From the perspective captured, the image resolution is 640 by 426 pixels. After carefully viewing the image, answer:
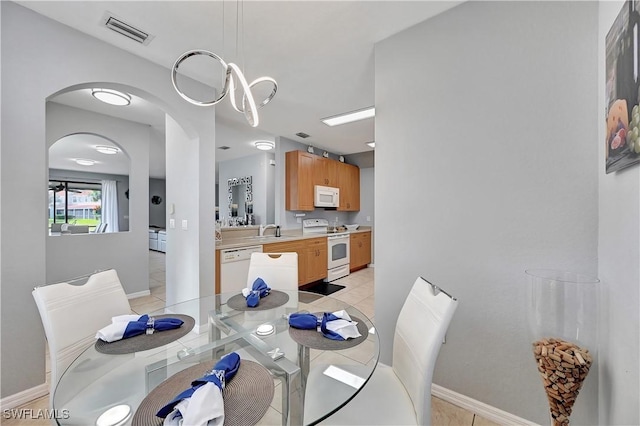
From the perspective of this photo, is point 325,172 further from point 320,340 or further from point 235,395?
point 235,395

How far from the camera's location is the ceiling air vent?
175cm

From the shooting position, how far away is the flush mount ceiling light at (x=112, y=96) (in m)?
2.70

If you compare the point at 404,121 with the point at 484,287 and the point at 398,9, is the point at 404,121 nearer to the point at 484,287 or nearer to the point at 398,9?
the point at 398,9

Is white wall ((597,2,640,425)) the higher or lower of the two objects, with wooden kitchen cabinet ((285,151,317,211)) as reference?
lower

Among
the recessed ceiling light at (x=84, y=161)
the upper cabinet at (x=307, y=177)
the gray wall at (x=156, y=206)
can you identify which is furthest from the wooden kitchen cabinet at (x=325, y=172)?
the gray wall at (x=156, y=206)

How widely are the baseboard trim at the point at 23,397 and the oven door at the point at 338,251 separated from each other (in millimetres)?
3588

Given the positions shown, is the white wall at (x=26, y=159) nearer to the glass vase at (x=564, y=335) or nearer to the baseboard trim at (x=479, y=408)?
the baseboard trim at (x=479, y=408)

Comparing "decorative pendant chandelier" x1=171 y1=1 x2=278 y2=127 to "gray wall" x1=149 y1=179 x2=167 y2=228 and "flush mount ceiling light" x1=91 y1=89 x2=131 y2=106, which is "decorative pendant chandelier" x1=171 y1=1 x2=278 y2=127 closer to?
"flush mount ceiling light" x1=91 y1=89 x2=131 y2=106

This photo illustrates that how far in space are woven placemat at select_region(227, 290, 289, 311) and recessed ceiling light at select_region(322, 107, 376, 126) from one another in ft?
8.55

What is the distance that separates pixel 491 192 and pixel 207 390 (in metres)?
1.74

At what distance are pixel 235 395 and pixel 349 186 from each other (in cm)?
520

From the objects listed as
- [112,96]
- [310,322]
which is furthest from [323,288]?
[112,96]

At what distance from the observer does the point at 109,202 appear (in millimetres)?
7957

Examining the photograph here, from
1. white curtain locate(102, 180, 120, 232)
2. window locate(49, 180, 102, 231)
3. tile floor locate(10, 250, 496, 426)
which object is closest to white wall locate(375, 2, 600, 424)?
tile floor locate(10, 250, 496, 426)
